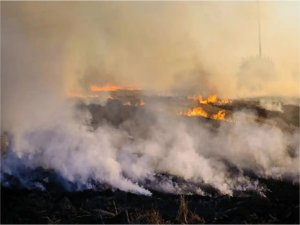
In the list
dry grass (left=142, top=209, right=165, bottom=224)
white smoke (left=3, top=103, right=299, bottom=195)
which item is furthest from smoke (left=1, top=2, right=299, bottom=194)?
dry grass (left=142, top=209, right=165, bottom=224)

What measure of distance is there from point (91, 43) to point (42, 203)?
3.00 feet

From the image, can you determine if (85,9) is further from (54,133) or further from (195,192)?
(195,192)

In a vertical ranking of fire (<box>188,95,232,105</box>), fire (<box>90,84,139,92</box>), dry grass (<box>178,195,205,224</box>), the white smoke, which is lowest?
dry grass (<box>178,195,205,224</box>)

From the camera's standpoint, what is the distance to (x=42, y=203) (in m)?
2.31

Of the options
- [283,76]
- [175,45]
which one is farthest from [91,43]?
[283,76]

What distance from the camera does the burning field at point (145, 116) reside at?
232 cm

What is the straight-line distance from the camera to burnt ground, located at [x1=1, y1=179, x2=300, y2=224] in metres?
2.31

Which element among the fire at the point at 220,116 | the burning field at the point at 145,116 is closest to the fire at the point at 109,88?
the burning field at the point at 145,116

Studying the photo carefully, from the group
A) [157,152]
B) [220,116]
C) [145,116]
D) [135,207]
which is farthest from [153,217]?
[220,116]

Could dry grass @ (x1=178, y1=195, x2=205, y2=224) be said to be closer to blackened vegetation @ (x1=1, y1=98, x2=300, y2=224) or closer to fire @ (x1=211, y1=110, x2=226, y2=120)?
blackened vegetation @ (x1=1, y1=98, x2=300, y2=224)

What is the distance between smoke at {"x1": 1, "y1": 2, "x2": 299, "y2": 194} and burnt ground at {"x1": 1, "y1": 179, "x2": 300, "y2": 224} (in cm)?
7

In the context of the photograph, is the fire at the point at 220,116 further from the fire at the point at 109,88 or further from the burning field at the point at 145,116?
the fire at the point at 109,88

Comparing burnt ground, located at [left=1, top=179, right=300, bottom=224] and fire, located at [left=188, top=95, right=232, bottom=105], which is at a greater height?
fire, located at [left=188, top=95, right=232, bottom=105]

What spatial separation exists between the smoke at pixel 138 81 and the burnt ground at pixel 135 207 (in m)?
0.07
